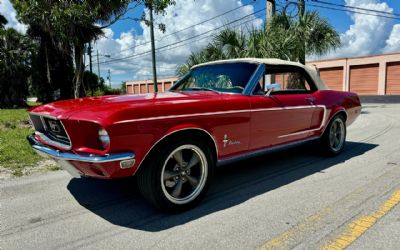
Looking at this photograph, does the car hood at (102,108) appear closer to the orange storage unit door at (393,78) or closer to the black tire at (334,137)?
the black tire at (334,137)

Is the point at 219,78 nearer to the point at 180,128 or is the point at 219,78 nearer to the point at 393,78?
the point at 180,128

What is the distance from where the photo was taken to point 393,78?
30.8 m

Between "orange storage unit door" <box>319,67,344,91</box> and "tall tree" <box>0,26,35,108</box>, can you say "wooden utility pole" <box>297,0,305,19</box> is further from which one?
"orange storage unit door" <box>319,67,344,91</box>

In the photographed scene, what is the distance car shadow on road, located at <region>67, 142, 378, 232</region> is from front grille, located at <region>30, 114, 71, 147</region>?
802 millimetres

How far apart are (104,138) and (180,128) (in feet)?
2.50

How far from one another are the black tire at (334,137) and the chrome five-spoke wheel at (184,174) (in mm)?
2982

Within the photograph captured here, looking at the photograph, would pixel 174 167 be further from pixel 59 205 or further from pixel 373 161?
pixel 373 161

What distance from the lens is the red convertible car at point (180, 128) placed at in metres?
3.12

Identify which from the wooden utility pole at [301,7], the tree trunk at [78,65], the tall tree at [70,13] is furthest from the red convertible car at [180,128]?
the wooden utility pole at [301,7]

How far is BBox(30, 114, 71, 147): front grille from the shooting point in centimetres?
346

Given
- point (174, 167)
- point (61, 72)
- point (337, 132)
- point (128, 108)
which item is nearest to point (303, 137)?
point (337, 132)

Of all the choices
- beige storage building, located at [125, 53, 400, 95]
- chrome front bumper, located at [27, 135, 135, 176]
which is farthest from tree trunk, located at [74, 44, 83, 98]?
beige storage building, located at [125, 53, 400, 95]

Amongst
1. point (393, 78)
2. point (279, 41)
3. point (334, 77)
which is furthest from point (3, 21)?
point (393, 78)

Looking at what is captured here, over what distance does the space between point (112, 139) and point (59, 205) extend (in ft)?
4.55
